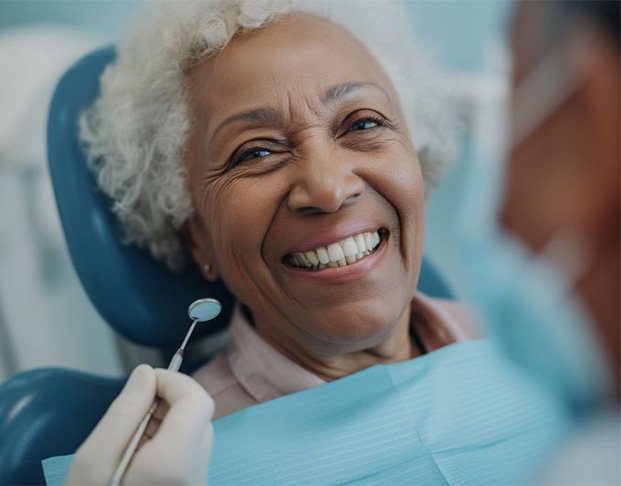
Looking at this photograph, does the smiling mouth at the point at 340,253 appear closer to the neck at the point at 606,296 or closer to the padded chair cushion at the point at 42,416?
the padded chair cushion at the point at 42,416

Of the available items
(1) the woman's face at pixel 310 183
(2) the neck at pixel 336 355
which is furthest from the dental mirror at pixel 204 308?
(2) the neck at pixel 336 355

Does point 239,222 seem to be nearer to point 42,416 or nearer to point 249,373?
point 249,373

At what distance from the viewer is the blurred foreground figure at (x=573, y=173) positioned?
43 centimetres

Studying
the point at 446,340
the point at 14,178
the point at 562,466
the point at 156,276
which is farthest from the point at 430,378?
the point at 14,178

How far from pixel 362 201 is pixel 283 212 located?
119 mm

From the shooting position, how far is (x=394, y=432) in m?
1.07

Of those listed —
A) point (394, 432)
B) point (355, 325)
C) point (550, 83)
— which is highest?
point (550, 83)

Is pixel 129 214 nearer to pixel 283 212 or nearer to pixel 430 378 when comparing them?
pixel 283 212

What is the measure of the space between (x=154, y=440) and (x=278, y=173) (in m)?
0.50

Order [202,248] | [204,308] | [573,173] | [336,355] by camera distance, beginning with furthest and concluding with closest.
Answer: [202,248] → [336,355] → [204,308] → [573,173]

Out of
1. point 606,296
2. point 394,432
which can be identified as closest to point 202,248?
point 394,432

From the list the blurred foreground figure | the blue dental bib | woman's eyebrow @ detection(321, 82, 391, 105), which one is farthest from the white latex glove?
woman's eyebrow @ detection(321, 82, 391, 105)

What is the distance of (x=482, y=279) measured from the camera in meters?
0.50

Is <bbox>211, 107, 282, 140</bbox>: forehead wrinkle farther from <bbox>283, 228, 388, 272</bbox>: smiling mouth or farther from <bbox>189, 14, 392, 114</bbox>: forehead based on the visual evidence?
<bbox>283, 228, 388, 272</bbox>: smiling mouth
